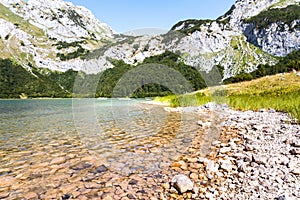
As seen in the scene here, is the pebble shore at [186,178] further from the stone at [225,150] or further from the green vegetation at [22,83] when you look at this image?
the green vegetation at [22,83]

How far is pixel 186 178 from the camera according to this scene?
5434mm

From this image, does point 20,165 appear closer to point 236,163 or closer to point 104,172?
point 104,172

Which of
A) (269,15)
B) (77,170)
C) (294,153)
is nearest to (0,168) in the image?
(77,170)

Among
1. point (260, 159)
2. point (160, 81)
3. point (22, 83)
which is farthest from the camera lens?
point (22, 83)

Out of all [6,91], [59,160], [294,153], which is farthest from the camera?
[6,91]

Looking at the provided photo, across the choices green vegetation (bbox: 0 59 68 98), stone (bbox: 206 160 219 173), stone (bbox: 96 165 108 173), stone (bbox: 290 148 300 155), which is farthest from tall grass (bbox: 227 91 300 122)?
green vegetation (bbox: 0 59 68 98)

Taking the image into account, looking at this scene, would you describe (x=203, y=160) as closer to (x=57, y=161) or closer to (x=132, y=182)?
(x=132, y=182)

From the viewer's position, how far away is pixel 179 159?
7.46 m

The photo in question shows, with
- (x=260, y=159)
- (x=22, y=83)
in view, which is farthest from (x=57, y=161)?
(x=22, y=83)

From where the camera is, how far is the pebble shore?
15.5 feet

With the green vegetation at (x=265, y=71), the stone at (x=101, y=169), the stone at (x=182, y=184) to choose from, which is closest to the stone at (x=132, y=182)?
the stone at (x=182, y=184)

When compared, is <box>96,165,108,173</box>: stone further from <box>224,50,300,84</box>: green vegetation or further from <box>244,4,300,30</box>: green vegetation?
<box>244,4,300,30</box>: green vegetation

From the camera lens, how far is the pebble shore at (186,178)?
4.71 metres

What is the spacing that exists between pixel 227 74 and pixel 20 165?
16541 cm
